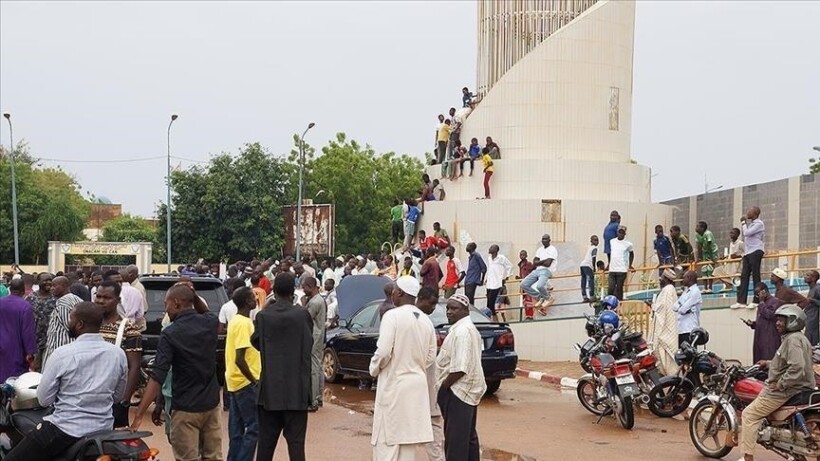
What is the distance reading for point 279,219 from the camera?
52781mm

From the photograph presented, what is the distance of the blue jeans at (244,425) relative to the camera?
347 inches

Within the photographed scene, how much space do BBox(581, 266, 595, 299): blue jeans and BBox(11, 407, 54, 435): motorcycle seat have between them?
598 inches

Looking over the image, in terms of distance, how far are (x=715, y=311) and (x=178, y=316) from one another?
12.7m

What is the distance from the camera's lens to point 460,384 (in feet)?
28.4

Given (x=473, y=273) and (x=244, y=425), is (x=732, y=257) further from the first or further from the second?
(x=244, y=425)

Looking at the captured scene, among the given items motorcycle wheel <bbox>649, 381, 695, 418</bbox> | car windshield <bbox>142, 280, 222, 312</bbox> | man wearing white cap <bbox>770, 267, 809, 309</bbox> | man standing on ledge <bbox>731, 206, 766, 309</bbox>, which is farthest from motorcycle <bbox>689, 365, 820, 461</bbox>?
car windshield <bbox>142, 280, 222, 312</bbox>

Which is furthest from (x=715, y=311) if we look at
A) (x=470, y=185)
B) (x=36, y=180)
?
(x=36, y=180)

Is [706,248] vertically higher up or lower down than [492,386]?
higher up

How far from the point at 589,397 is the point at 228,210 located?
39871mm

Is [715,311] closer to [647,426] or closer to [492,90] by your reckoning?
[647,426]

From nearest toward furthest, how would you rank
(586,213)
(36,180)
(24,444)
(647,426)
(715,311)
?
(24,444)
(647,426)
(715,311)
(586,213)
(36,180)

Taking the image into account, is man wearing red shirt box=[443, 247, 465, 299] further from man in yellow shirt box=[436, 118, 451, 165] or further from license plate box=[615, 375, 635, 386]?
license plate box=[615, 375, 635, 386]

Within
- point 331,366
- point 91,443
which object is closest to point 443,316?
point 331,366

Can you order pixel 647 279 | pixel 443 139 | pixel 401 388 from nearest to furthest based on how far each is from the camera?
1. pixel 401 388
2. pixel 647 279
3. pixel 443 139
